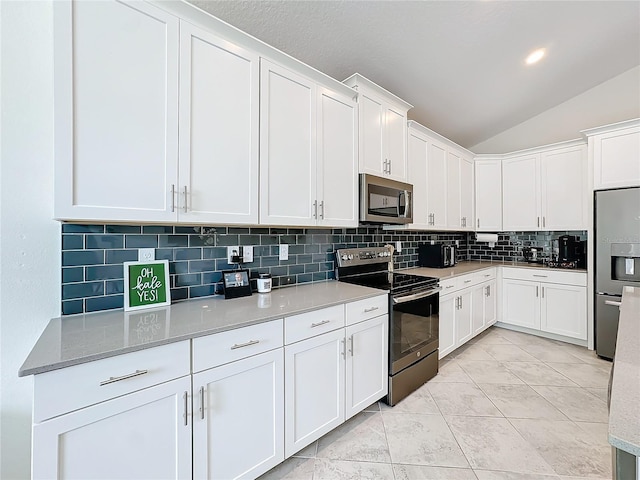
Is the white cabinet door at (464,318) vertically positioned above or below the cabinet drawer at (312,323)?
below

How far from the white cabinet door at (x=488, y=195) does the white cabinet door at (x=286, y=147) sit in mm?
3125

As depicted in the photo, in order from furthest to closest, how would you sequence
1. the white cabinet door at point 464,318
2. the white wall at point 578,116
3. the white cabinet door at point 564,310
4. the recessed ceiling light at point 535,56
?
the white wall at point 578,116, the white cabinet door at point 564,310, the white cabinet door at point 464,318, the recessed ceiling light at point 535,56

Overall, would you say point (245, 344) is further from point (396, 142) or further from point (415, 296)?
point (396, 142)

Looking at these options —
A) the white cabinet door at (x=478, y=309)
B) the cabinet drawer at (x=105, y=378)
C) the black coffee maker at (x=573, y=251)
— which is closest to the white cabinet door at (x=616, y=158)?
the black coffee maker at (x=573, y=251)

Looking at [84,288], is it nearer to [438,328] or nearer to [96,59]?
[96,59]

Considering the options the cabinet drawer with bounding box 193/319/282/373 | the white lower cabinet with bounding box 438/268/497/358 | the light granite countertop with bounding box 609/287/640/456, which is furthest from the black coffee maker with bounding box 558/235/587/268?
the cabinet drawer with bounding box 193/319/282/373

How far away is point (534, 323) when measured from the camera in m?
3.45

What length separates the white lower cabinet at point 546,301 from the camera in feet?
10.3

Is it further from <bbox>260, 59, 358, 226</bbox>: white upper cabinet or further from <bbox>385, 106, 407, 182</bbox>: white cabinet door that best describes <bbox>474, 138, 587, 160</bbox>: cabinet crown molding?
<bbox>260, 59, 358, 226</bbox>: white upper cabinet

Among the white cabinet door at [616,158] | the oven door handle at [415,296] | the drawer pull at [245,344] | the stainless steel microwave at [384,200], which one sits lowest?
the drawer pull at [245,344]

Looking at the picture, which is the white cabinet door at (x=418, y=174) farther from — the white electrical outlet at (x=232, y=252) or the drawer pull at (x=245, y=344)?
the drawer pull at (x=245, y=344)

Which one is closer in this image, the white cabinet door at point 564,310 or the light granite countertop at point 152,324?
the light granite countertop at point 152,324

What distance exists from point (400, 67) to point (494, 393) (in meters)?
2.95

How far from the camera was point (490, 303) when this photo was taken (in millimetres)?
3570
